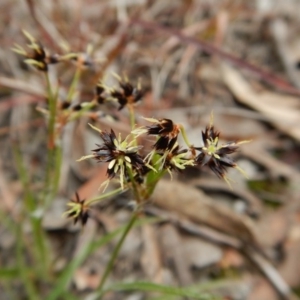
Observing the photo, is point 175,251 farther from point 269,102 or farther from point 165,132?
point 165,132

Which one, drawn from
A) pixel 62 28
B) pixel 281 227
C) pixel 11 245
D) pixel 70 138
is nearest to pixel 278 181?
pixel 281 227

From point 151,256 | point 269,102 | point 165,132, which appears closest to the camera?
point 165,132

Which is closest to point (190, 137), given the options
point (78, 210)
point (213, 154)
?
point (78, 210)

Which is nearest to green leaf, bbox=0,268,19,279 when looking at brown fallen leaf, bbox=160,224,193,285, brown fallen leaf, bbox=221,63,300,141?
brown fallen leaf, bbox=160,224,193,285

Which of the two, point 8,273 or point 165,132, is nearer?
point 165,132

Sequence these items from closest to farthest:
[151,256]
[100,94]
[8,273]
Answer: [100,94] → [8,273] → [151,256]

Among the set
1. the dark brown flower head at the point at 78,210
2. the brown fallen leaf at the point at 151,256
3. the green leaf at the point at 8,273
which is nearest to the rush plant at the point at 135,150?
the dark brown flower head at the point at 78,210

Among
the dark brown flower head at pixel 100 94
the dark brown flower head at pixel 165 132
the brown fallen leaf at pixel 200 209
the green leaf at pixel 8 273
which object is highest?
the dark brown flower head at pixel 100 94

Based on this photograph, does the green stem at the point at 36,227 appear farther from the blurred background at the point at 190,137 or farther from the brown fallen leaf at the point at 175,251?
the brown fallen leaf at the point at 175,251

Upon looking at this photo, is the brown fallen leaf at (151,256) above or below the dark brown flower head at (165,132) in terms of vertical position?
below
